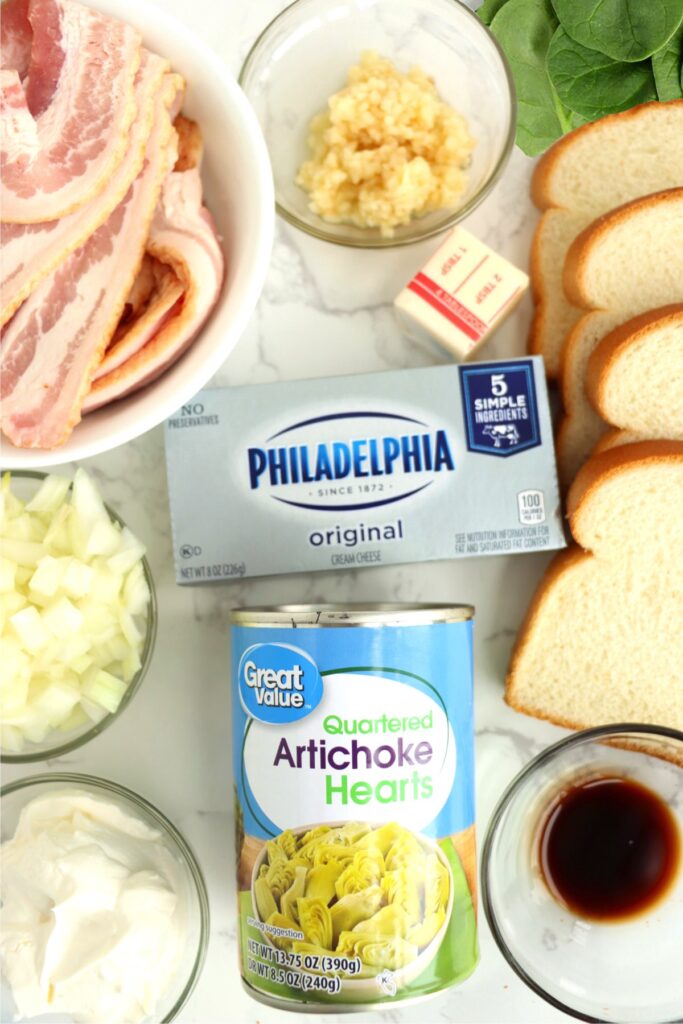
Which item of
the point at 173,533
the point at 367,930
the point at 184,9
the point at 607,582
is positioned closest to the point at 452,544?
the point at 607,582

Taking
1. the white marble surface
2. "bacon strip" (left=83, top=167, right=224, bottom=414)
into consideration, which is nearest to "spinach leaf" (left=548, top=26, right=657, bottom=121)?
the white marble surface

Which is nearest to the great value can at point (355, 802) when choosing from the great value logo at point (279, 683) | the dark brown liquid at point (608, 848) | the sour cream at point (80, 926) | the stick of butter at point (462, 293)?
the great value logo at point (279, 683)

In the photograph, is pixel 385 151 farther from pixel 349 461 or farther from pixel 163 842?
pixel 163 842

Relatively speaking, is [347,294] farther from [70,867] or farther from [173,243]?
[70,867]

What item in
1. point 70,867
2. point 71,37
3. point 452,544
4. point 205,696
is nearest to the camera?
point 71,37

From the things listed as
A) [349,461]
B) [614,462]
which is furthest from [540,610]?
[349,461]

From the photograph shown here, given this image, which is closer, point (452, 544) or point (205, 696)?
point (452, 544)
